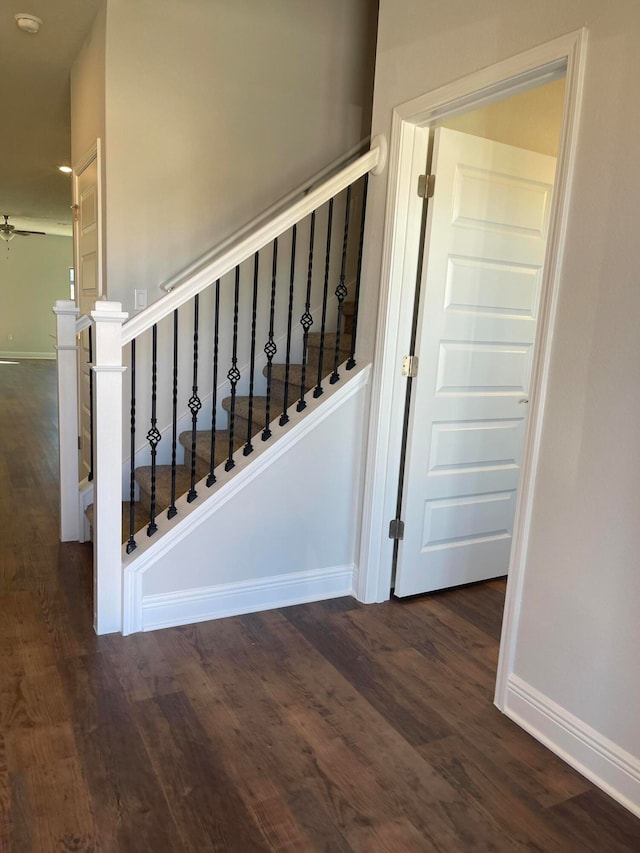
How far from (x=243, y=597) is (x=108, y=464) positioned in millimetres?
821

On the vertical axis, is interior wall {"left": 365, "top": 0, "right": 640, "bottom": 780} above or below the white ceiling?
below

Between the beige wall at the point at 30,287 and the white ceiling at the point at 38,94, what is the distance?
12.8 feet

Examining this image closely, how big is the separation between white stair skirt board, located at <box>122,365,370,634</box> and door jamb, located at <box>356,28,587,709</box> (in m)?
0.16

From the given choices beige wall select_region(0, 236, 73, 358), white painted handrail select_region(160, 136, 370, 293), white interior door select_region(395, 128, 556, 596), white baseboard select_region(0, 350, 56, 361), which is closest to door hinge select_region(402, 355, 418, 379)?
white interior door select_region(395, 128, 556, 596)

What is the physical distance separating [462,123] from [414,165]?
31cm

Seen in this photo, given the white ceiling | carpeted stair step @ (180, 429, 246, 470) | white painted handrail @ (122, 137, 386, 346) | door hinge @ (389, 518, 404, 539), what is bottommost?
door hinge @ (389, 518, 404, 539)

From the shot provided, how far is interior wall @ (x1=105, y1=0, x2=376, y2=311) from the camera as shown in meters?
3.24

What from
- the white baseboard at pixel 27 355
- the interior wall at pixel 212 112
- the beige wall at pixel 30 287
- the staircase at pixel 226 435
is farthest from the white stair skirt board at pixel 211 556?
the white baseboard at pixel 27 355

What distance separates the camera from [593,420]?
5.85 feet

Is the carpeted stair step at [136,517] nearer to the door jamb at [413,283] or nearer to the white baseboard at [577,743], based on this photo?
the door jamb at [413,283]

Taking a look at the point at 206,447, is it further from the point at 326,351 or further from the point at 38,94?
the point at 38,94

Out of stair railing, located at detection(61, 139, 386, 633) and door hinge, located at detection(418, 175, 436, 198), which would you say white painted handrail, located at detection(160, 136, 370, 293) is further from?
door hinge, located at detection(418, 175, 436, 198)

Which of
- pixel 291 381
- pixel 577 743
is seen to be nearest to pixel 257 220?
pixel 291 381

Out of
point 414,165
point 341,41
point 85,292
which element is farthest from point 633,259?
point 85,292
